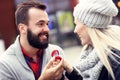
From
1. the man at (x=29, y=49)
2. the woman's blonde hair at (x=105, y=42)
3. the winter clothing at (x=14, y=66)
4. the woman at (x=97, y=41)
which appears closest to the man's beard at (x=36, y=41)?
the man at (x=29, y=49)

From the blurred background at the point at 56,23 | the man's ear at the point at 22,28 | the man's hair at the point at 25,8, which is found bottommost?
the blurred background at the point at 56,23

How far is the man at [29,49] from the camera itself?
3.46 meters

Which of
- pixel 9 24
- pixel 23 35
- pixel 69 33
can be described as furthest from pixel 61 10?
pixel 23 35

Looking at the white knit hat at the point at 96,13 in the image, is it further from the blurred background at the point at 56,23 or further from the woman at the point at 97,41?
the blurred background at the point at 56,23

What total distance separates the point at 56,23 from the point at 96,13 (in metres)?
11.9

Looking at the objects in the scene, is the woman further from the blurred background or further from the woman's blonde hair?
the blurred background

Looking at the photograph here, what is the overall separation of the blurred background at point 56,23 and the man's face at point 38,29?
1125cm

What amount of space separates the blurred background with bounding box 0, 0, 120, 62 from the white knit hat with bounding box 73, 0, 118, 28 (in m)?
11.4

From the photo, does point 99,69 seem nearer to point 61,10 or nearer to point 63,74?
point 63,74

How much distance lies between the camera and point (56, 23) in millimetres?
15398

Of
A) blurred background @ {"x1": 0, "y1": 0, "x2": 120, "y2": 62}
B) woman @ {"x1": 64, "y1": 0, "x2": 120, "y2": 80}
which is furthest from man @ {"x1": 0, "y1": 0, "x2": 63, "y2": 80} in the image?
blurred background @ {"x1": 0, "y1": 0, "x2": 120, "y2": 62}

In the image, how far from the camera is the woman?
333 cm

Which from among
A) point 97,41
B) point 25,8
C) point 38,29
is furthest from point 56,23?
point 97,41

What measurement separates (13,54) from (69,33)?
12586mm
